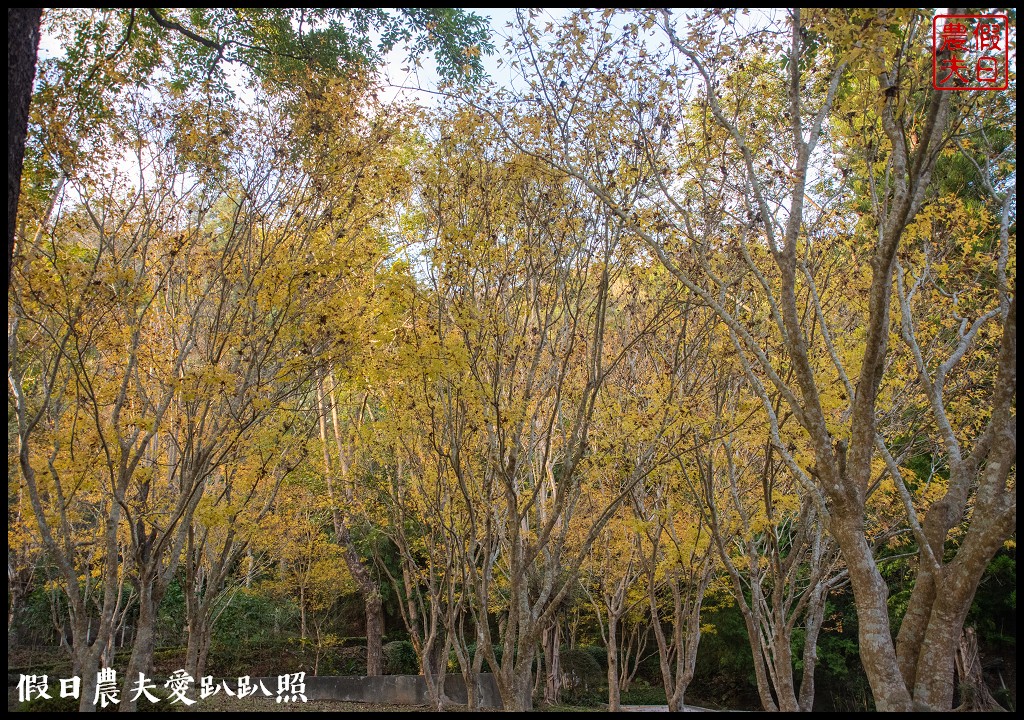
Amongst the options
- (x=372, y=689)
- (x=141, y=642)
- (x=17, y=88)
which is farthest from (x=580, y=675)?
(x=17, y=88)

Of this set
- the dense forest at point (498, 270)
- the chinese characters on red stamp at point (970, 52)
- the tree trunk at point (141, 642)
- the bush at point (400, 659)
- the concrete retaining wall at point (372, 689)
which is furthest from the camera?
the bush at point (400, 659)

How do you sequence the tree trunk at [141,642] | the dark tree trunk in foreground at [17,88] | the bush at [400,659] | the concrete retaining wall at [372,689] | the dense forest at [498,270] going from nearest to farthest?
the dark tree trunk in foreground at [17,88]
the dense forest at [498,270]
the tree trunk at [141,642]
the concrete retaining wall at [372,689]
the bush at [400,659]

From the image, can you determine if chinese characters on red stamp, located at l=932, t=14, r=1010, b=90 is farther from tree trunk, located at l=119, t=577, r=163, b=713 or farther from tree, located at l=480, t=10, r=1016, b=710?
tree trunk, located at l=119, t=577, r=163, b=713

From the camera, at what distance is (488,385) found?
5.91 meters

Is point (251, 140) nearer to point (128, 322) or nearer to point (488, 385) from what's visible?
point (128, 322)

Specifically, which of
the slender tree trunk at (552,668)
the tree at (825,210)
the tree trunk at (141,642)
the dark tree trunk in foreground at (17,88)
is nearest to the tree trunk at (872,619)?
the tree at (825,210)

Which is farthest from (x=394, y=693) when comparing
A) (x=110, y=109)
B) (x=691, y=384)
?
(x=110, y=109)

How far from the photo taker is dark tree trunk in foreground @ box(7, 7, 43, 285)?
263 centimetres

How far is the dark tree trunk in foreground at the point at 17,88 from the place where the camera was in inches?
103

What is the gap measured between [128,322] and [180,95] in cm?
225

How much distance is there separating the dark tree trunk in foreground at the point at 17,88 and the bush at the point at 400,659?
614 inches

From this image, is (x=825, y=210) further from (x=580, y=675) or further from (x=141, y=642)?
(x=580, y=675)

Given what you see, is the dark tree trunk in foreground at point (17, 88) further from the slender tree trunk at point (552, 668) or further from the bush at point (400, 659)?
the bush at point (400, 659)

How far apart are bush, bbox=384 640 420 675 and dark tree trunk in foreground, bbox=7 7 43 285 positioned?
15.6 metres
